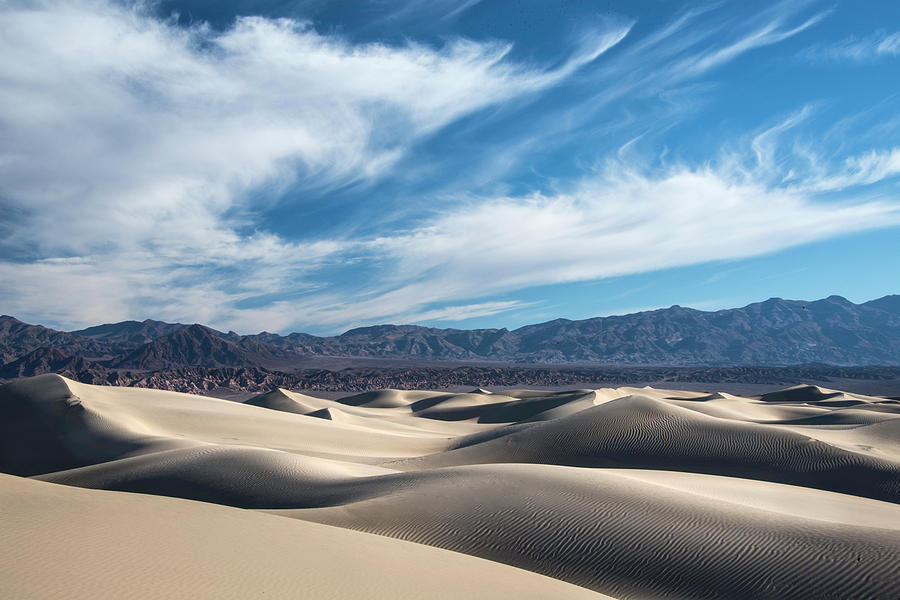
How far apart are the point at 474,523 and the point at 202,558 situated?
4571 millimetres

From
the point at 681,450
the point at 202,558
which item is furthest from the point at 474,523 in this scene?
the point at 681,450

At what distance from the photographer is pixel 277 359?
197m

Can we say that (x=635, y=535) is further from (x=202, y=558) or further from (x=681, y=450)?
(x=681, y=450)

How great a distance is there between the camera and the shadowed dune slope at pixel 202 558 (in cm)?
514

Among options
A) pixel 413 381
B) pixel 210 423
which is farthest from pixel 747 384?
pixel 210 423

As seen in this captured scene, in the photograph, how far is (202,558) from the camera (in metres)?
6.08

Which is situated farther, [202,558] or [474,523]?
[474,523]

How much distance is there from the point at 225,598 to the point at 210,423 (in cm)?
2558

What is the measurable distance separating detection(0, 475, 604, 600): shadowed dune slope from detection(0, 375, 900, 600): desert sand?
29mm

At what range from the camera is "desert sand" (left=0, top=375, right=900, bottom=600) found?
233 inches

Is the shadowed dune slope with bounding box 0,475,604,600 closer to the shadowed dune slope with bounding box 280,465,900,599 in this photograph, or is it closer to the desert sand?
the desert sand

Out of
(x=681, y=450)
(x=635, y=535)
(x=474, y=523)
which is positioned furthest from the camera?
(x=681, y=450)

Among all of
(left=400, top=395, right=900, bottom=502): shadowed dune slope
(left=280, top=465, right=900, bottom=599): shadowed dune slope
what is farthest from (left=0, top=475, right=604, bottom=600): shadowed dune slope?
(left=400, top=395, right=900, bottom=502): shadowed dune slope

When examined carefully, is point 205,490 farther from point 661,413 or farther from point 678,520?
point 661,413
